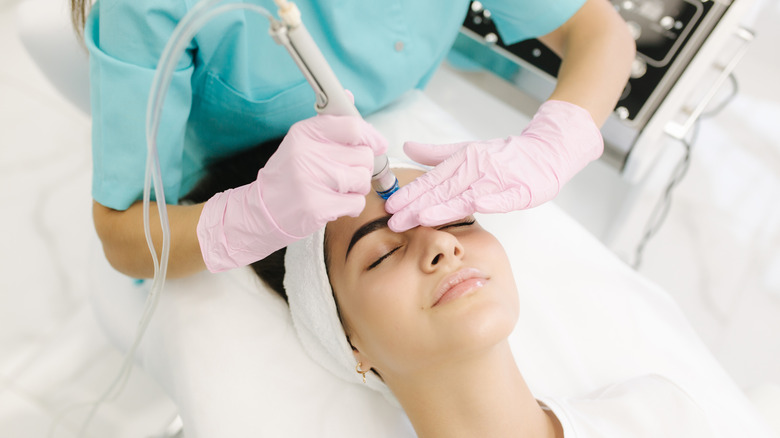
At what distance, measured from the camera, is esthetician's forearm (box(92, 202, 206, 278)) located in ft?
2.80

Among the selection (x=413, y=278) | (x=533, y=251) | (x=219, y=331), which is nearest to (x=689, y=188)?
(x=533, y=251)

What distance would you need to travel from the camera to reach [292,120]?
3.35 feet

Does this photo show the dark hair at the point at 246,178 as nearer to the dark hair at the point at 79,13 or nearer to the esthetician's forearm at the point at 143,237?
the esthetician's forearm at the point at 143,237

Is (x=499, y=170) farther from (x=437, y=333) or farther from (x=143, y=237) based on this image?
(x=143, y=237)

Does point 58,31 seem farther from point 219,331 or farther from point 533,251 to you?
point 533,251

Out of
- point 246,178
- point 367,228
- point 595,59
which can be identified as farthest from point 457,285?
point 595,59

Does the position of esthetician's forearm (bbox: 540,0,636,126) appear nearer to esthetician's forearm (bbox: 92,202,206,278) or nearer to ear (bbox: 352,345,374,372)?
ear (bbox: 352,345,374,372)

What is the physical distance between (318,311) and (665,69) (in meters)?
1.08

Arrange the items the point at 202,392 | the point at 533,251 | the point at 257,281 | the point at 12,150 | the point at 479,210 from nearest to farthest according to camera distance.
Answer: the point at 479,210 < the point at 202,392 < the point at 257,281 < the point at 533,251 < the point at 12,150

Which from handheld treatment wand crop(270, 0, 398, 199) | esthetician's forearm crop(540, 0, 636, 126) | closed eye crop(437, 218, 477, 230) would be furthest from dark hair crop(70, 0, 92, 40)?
esthetician's forearm crop(540, 0, 636, 126)

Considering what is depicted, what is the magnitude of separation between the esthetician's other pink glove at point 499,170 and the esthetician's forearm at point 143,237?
33cm

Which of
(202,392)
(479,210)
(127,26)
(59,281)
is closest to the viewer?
(127,26)

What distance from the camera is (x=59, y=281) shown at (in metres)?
1.66

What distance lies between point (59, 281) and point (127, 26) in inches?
49.0
